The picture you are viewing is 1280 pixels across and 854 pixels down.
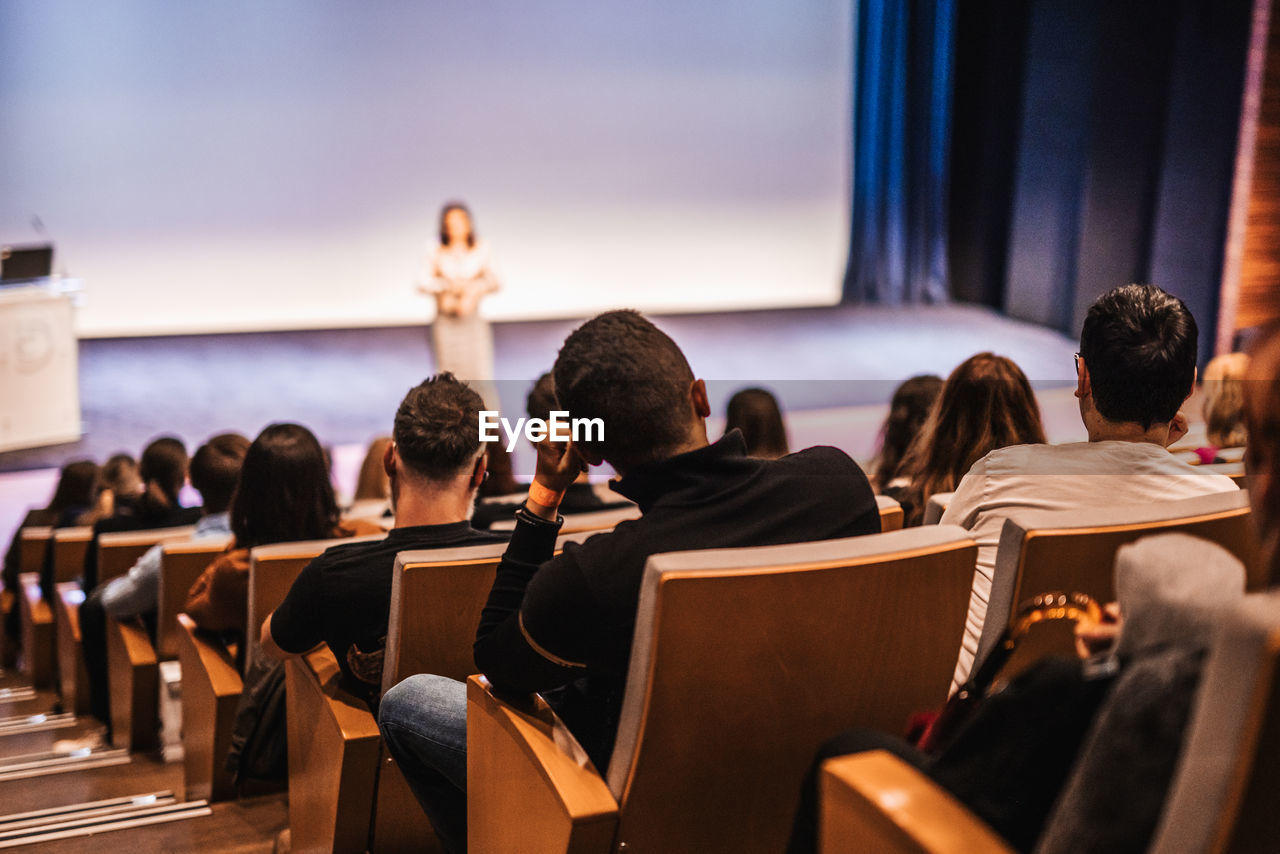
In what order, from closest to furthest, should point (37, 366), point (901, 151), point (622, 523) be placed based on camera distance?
point (622, 523) < point (37, 366) < point (901, 151)

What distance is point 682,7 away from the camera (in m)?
8.88

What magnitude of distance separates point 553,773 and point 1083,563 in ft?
2.26

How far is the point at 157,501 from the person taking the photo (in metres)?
3.51

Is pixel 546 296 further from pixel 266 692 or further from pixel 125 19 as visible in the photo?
pixel 266 692

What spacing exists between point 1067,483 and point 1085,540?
335mm

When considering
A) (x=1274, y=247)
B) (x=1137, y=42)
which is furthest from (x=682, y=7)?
(x=1274, y=247)

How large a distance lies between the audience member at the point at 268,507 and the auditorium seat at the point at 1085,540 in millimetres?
1500

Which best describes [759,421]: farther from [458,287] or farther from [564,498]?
[458,287]

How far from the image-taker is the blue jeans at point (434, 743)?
5.50 ft

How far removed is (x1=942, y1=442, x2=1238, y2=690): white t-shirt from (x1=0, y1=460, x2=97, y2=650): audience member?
12.7 feet

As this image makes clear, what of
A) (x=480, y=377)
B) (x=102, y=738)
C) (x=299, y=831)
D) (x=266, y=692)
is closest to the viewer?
(x=299, y=831)

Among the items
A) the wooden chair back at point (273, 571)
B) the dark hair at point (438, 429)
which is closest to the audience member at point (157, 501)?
the wooden chair back at point (273, 571)

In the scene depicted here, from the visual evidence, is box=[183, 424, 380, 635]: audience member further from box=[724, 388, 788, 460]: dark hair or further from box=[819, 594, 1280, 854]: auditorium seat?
box=[819, 594, 1280, 854]: auditorium seat

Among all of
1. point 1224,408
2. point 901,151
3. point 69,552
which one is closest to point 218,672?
point 69,552
